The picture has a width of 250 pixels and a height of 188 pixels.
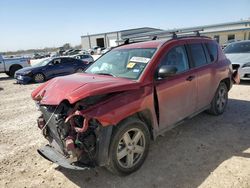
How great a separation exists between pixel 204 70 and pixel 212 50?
2.78 ft

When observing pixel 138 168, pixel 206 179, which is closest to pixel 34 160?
pixel 138 168

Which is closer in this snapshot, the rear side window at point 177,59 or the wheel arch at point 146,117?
the wheel arch at point 146,117

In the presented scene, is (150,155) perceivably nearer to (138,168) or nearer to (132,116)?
(138,168)

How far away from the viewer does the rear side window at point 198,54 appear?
4.63 meters

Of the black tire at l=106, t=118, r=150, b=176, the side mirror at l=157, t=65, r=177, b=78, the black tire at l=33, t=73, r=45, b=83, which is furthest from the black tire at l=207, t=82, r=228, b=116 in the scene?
the black tire at l=33, t=73, r=45, b=83

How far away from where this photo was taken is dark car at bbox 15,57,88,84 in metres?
13.2

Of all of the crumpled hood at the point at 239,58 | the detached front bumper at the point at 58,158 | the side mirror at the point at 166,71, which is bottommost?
the detached front bumper at the point at 58,158

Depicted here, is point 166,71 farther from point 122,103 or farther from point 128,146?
point 128,146

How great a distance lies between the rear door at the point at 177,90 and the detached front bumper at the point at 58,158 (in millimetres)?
1439

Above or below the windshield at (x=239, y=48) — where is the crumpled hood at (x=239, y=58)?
below

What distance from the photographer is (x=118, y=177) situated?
3.41 meters

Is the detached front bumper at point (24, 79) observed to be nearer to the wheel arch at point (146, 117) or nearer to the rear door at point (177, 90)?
the rear door at point (177, 90)

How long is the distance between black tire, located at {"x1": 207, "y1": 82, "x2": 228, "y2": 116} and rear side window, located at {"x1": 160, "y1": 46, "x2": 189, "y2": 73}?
5.09ft

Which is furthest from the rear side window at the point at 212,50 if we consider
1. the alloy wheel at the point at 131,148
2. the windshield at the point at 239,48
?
the windshield at the point at 239,48
